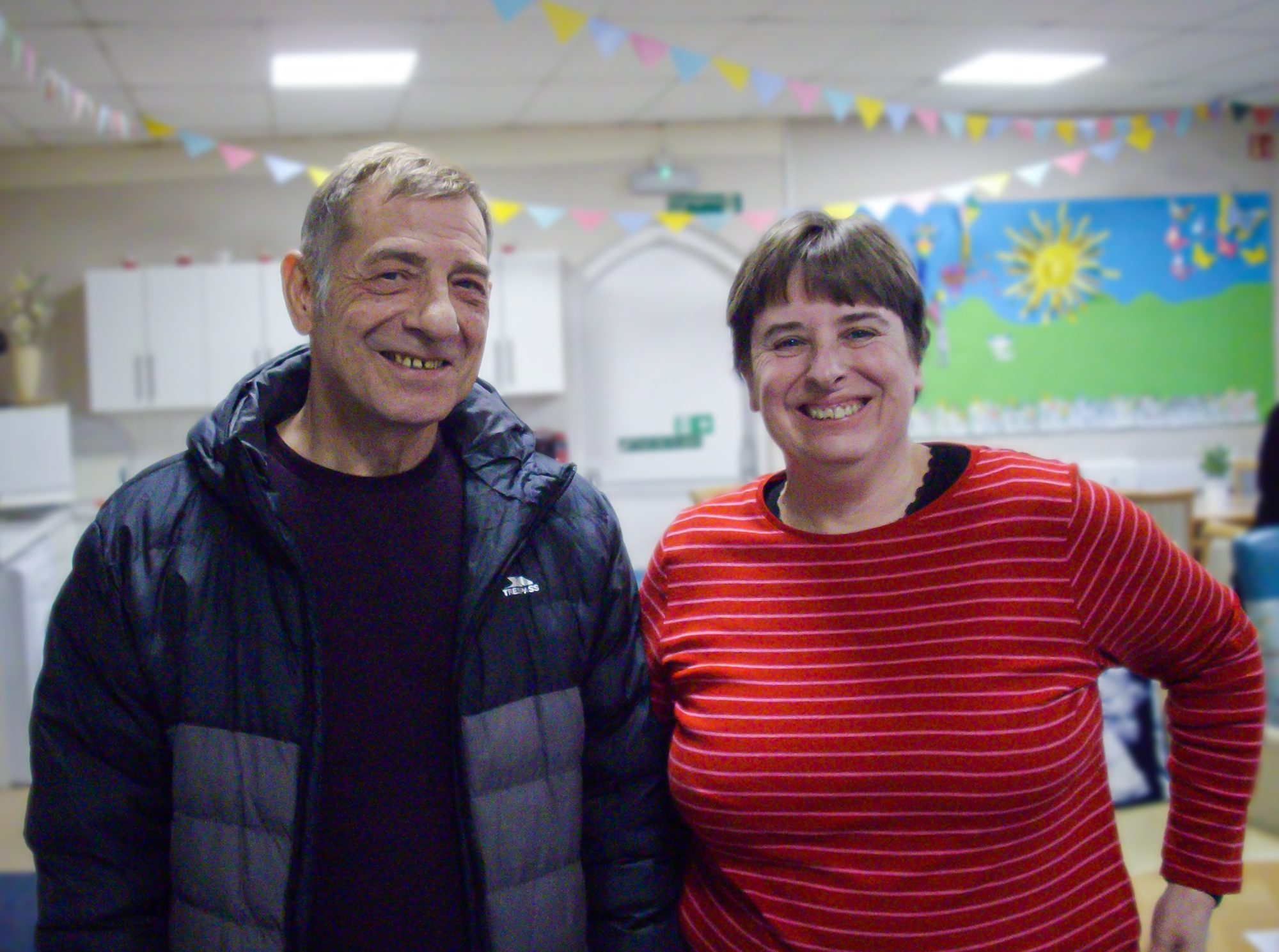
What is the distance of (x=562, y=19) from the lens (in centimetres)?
336

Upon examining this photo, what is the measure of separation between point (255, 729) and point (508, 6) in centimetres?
237

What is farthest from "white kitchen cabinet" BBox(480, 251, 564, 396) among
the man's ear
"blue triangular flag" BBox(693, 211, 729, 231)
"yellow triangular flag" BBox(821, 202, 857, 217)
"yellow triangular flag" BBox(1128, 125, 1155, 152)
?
the man's ear

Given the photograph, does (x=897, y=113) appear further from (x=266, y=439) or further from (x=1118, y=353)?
(x=266, y=439)

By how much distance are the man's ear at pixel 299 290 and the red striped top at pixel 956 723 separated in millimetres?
611

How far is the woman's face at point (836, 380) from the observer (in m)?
1.26

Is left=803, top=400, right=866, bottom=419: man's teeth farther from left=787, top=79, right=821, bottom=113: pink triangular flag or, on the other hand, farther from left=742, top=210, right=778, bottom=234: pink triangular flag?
left=742, top=210, right=778, bottom=234: pink triangular flag

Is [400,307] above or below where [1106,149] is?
below

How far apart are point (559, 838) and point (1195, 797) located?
0.78 metres

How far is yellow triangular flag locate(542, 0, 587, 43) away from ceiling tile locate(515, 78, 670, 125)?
171cm

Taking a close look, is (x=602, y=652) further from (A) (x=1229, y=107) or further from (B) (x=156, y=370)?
(A) (x=1229, y=107)

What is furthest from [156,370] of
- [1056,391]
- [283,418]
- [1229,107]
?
[1229,107]

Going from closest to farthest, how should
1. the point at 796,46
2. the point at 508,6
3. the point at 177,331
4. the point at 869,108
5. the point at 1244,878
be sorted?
the point at 1244,878 < the point at 508,6 < the point at 796,46 < the point at 869,108 < the point at 177,331

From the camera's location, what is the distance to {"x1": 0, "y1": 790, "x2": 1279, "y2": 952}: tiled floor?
1.86 meters

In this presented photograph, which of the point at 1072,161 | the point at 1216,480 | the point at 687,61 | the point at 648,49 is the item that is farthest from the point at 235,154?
the point at 1216,480
